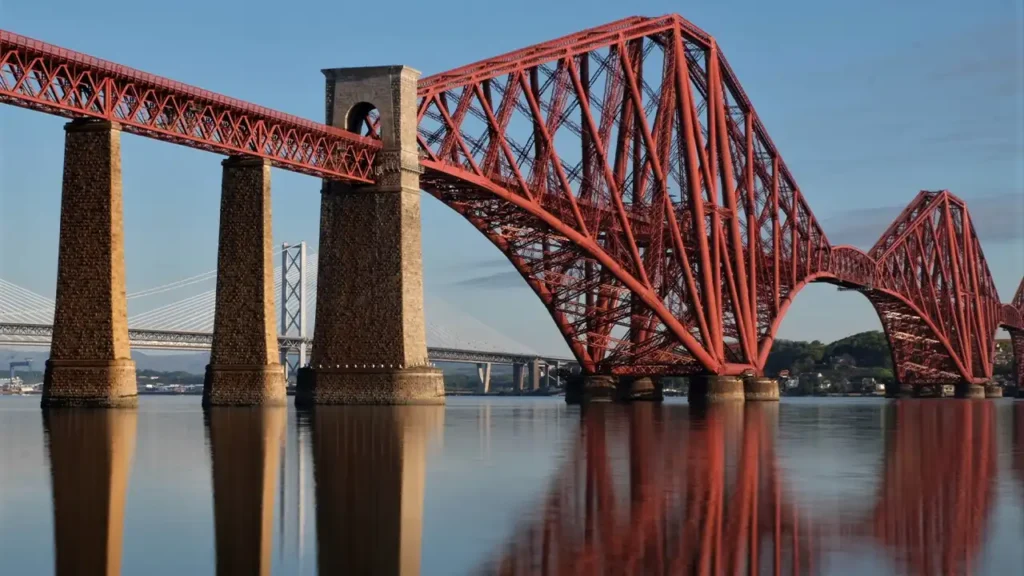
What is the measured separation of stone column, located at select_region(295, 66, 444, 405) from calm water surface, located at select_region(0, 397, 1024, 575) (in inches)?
905

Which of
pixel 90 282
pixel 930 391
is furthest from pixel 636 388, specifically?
pixel 930 391

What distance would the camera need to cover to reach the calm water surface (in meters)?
15.4

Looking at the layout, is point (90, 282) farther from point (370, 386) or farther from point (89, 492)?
point (89, 492)

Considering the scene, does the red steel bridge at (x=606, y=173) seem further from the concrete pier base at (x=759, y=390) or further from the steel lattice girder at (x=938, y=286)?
the steel lattice girder at (x=938, y=286)

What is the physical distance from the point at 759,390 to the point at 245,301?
45835 millimetres

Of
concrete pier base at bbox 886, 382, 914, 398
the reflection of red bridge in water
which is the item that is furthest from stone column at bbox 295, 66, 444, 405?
concrete pier base at bbox 886, 382, 914, 398

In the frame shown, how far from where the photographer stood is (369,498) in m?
20.6

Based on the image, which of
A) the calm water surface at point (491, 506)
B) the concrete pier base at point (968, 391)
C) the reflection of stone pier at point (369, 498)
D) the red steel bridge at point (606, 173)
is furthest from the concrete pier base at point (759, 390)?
the concrete pier base at point (968, 391)

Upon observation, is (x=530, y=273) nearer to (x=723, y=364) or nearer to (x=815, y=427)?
(x=723, y=364)

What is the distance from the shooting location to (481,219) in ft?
258

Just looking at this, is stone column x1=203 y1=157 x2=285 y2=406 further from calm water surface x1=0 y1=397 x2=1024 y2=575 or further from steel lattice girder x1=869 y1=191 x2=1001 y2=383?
steel lattice girder x1=869 y1=191 x2=1001 y2=383

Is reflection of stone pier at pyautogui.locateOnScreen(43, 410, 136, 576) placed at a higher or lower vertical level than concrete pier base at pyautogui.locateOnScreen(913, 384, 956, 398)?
lower

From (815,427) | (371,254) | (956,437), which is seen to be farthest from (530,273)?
(956,437)

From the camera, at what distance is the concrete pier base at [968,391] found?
15762 cm
